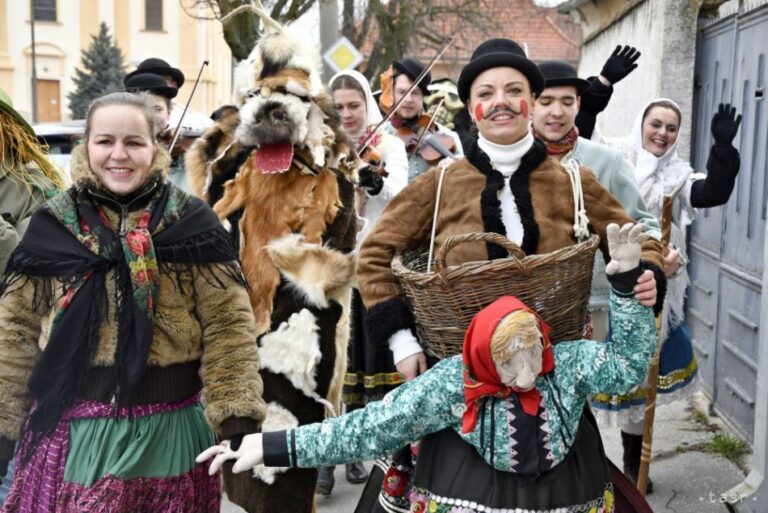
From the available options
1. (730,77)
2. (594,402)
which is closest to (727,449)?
(594,402)

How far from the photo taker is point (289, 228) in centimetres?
454

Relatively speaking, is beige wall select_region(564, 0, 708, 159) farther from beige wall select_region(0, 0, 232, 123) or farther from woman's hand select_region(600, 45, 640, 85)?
beige wall select_region(0, 0, 232, 123)

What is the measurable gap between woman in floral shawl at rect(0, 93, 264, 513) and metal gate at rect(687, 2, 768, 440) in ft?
11.6

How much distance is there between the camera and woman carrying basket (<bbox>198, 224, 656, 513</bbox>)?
2787 mm

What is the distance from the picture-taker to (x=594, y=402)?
5.05 meters

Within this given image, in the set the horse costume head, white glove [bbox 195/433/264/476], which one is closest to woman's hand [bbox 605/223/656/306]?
white glove [bbox 195/433/264/476]

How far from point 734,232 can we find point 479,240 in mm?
3847

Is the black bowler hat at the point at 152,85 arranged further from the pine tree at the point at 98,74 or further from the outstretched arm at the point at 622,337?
the pine tree at the point at 98,74

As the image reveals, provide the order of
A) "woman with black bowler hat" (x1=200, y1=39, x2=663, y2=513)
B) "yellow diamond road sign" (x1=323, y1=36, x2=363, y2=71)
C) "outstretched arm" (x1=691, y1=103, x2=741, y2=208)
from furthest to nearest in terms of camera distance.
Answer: "yellow diamond road sign" (x1=323, y1=36, x2=363, y2=71), "outstretched arm" (x1=691, y1=103, x2=741, y2=208), "woman with black bowler hat" (x1=200, y1=39, x2=663, y2=513)

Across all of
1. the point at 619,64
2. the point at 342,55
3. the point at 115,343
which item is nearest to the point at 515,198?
the point at 115,343

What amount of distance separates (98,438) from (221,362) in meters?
0.43

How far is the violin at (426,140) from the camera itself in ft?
19.9

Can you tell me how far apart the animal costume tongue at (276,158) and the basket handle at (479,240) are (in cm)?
176

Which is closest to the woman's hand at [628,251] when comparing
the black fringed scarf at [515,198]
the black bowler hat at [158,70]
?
the black fringed scarf at [515,198]
